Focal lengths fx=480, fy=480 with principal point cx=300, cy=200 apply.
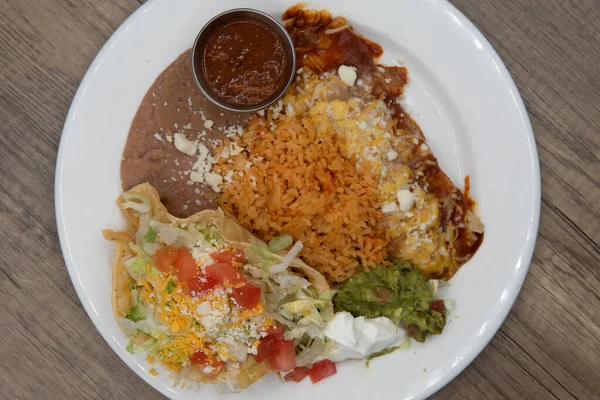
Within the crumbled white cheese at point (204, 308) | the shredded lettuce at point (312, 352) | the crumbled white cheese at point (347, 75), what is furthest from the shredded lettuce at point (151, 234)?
the crumbled white cheese at point (347, 75)

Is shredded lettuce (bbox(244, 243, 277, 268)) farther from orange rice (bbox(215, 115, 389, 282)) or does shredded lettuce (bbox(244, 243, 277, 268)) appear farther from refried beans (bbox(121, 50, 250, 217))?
refried beans (bbox(121, 50, 250, 217))

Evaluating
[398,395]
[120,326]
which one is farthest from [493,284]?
[120,326]

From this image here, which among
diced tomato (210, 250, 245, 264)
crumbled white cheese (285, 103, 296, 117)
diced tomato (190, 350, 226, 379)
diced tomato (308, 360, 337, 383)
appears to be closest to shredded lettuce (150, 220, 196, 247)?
diced tomato (210, 250, 245, 264)

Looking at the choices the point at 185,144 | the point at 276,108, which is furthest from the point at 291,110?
the point at 185,144

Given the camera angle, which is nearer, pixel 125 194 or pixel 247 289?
pixel 247 289

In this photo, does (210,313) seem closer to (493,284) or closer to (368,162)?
(368,162)

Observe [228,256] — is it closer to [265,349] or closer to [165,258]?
[165,258]
